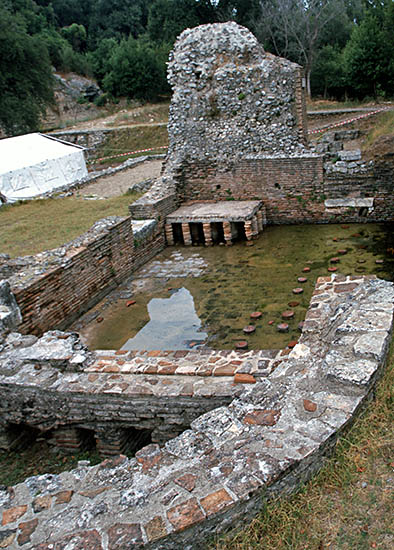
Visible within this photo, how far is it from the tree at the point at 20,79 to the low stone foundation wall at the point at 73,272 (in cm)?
2158

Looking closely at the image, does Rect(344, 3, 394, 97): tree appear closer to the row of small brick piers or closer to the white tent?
the white tent

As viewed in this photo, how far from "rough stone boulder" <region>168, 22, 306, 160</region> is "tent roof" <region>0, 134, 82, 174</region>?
7.78 meters

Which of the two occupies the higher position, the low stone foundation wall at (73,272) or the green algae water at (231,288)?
the low stone foundation wall at (73,272)

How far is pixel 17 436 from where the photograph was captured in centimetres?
525

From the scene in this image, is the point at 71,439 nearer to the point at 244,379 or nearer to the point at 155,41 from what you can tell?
the point at 244,379

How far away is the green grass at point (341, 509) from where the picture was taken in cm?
263

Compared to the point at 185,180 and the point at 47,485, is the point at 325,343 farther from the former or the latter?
the point at 185,180

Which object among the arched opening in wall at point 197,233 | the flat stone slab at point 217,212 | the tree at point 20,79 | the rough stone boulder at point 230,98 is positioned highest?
the tree at point 20,79

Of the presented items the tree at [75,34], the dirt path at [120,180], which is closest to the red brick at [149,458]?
the dirt path at [120,180]

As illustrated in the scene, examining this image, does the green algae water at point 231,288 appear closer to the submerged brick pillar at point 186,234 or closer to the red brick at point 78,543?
the submerged brick pillar at point 186,234

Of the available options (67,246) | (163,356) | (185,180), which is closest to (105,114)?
(185,180)

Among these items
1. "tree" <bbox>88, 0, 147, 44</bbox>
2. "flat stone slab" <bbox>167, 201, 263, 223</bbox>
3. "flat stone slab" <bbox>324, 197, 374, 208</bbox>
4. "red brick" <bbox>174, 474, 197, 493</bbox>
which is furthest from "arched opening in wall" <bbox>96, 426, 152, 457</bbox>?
"tree" <bbox>88, 0, 147, 44</bbox>

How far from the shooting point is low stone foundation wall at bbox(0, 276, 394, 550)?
2.62 meters

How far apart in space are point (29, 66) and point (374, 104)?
21.2 metres
